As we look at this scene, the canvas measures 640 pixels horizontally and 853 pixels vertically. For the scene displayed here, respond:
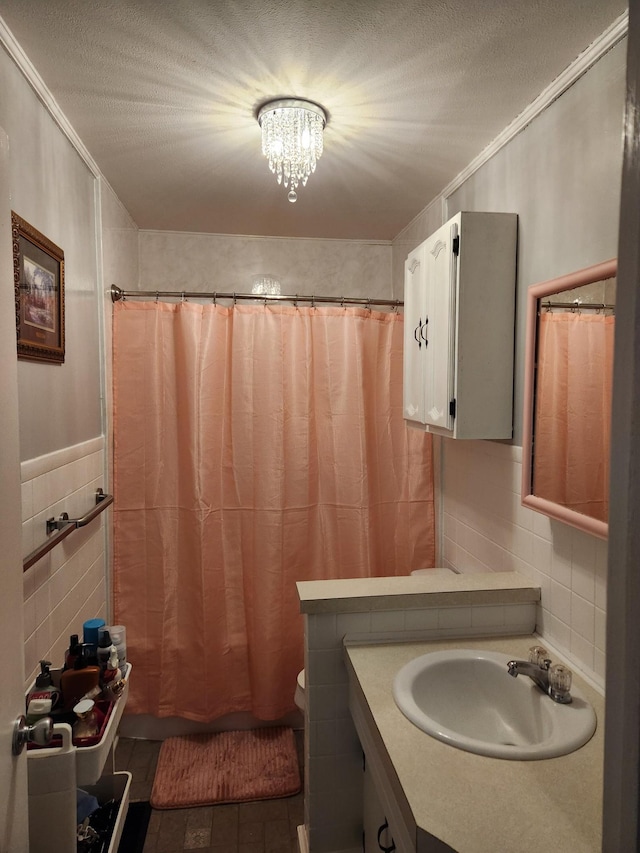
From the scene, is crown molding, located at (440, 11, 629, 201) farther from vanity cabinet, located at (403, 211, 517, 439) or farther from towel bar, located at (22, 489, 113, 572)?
towel bar, located at (22, 489, 113, 572)

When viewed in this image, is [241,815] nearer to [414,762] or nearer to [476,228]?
[414,762]

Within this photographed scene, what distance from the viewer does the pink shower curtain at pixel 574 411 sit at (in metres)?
1.26

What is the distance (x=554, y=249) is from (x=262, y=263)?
5.88ft

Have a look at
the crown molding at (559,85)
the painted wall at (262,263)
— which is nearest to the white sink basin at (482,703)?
the crown molding at (559,85)

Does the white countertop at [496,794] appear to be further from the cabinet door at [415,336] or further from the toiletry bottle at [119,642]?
the cabinet door at [415,336]

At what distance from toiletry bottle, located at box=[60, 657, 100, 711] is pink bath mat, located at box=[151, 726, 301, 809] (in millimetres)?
997

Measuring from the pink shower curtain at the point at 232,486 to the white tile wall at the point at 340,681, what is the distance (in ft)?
2.56

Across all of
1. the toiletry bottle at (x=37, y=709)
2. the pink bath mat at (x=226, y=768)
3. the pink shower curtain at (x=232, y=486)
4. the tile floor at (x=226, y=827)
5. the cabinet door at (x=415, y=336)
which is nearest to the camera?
the toiletry bottle at (x=37, y=709)

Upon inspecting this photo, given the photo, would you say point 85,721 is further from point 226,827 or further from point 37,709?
point 226,827

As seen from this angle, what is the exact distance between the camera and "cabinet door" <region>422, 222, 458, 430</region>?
171cm

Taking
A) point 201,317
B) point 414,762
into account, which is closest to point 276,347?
point 201,317

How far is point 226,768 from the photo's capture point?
2221 mm

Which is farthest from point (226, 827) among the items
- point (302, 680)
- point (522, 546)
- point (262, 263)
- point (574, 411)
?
point (262, 263)

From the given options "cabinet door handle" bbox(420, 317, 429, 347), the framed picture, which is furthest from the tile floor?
"cabinet door handle" bbox(420, 317, 429, 347)
